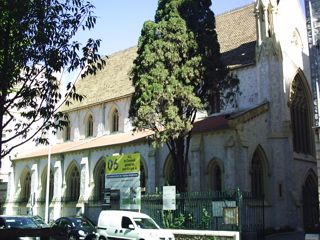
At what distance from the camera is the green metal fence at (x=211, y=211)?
19703 millimetres

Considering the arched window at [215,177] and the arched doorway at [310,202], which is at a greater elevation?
the arched window at [215,177]

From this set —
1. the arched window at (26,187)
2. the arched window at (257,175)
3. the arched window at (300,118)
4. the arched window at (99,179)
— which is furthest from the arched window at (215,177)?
the arched window at (26,187)

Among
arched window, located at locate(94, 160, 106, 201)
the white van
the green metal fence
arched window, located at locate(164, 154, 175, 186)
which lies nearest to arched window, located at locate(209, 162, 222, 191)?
the green metal fence

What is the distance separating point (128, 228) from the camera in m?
19.4

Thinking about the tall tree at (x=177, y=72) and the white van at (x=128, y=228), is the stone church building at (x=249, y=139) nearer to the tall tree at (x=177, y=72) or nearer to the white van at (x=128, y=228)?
the tall tree at (x=177, y=72)

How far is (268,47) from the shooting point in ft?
90.7

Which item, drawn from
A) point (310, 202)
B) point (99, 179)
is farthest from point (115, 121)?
point (310, 202)

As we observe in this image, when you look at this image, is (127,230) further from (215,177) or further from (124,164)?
(215,177)

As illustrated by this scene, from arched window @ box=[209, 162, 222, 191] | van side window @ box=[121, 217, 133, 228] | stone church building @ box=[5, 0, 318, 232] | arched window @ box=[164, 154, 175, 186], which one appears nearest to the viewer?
van side window @ box=[121, 217, 133, 228]

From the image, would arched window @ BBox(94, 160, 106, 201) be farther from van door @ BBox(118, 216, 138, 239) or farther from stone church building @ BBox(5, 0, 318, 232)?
van door @ BBox(118, 216, 138, 239)

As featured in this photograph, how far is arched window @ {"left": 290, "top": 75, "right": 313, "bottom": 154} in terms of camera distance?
28766 mm

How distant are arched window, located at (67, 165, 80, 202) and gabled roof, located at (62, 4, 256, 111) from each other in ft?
19.5

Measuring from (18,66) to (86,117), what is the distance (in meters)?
30.5

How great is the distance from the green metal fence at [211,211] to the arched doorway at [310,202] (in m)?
5.08
